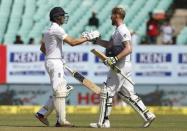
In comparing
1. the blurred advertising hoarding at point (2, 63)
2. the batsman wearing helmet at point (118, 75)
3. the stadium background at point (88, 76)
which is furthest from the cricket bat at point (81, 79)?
the blurred advertising hoarding at point (2, 63)

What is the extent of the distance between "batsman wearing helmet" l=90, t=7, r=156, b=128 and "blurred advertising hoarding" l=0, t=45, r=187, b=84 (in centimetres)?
1060

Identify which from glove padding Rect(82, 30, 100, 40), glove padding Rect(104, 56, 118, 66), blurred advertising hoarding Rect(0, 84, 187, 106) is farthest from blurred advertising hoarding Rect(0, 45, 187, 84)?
glove padding Rect(82, 30, 100, 40)

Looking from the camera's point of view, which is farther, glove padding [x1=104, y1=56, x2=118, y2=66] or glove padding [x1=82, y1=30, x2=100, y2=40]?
glove padding [x1=104, y1=56, x2=118, y2=66]

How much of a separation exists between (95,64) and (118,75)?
1105 cm

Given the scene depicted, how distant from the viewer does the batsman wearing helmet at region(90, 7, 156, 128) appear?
47.5 feet

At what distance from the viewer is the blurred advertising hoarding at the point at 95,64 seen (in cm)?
2550

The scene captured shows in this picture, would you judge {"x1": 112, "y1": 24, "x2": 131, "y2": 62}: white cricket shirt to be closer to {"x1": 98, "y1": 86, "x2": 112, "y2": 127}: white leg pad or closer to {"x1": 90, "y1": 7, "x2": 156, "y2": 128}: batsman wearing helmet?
{"x1": 90, "y1": 7, "x2": 156, "y2": 128}: batsman wearing helmet

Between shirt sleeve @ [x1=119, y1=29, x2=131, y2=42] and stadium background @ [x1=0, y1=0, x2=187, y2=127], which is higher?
shirt sleeve @ [x1=119, y1=29, x2=131, y2=42]

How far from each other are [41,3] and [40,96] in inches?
172

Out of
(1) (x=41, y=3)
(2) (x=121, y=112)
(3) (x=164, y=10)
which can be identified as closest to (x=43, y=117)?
(2) (x=121, y=112)

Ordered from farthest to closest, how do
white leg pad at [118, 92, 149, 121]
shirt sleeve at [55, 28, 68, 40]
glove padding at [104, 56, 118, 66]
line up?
white leg pad at [118, 92, 149, 121] < glove padding at [104, 56, 118, 66] < shirt sleeve at [55, 28, 68, 40]

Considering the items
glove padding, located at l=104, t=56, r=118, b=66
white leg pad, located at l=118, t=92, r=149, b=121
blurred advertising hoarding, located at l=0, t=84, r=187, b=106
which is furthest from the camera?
blurred advertising hoarding, located at l=0, t=84, r=187, b=106

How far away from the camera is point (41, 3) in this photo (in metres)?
28.9

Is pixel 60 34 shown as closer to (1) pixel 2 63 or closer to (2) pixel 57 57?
(2) pixel 57 57
